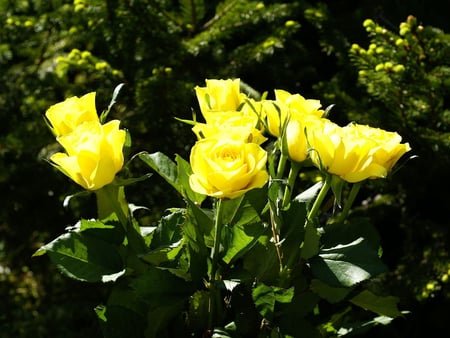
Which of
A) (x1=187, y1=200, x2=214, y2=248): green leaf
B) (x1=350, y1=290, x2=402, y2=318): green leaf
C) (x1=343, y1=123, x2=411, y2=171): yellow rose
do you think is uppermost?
(x1=343, y1=123, x2=411, y2=171): yellow rose

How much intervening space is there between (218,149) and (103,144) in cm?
11

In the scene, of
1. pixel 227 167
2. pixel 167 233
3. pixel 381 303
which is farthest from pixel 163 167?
pixel 381 303

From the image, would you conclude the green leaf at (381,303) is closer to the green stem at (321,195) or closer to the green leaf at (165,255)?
the green stem at (321,195)

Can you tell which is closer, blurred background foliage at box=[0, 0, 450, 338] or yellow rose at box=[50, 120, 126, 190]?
yellow rose at box=[50, 120, 126, 190]

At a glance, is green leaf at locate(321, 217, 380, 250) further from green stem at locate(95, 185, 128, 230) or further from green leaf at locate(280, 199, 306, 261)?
green stem at locate(95, 185, 128, 230)

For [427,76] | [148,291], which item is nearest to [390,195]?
[427,76]

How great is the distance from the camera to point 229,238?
2.27ft

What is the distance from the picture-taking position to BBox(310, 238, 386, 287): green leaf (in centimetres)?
68

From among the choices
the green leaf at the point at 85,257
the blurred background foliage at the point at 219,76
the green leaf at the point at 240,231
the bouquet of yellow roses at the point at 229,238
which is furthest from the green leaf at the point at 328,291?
the blurred background foliage at the point at 219,76

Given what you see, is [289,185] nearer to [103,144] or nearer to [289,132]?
[289,132]

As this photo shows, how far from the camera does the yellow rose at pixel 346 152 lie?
2.20ft

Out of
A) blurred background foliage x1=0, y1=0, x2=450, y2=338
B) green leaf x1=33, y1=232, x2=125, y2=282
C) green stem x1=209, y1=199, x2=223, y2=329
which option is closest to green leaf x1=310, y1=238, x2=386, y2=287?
green stem x1=209, y1=199, x2=223, y2=329

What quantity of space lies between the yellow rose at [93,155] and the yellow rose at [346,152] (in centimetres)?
20

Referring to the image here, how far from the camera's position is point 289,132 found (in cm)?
71
